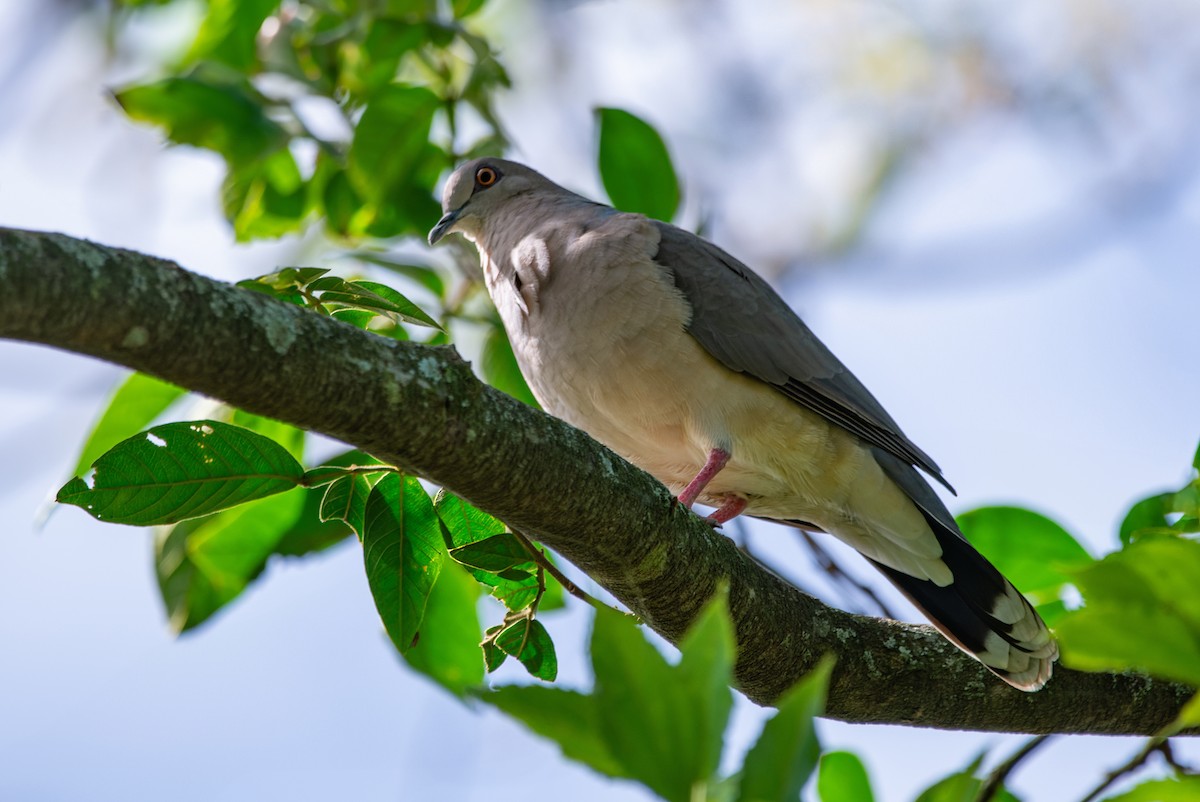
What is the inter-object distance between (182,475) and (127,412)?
777 millimetres

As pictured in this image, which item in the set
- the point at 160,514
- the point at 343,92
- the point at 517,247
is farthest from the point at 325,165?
the point at 160,514

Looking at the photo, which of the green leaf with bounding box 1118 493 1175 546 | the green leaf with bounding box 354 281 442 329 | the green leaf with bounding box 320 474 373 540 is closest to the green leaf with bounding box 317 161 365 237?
the green leaf with bounding box 354 281 442 329

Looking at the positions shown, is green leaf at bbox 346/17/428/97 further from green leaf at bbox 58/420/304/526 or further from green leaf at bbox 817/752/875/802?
green leaf at bbox 817/752/875/802

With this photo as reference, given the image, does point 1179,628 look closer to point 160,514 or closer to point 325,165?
point 160,514

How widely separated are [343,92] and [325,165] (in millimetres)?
229

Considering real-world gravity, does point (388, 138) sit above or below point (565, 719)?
above

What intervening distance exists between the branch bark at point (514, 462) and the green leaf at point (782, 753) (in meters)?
0.87

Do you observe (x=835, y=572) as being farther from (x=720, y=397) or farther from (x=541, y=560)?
(x=541, y=560)

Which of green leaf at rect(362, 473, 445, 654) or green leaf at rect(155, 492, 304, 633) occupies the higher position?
green leaf at rect(155, 492, 304, 633)

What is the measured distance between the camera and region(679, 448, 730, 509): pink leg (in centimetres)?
319

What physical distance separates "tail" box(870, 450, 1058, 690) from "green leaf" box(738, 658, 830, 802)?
70.7 inches

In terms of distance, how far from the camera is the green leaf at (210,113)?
3316 mm

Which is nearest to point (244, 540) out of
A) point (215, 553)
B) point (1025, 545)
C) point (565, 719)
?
point (215, 553)

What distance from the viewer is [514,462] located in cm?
199
